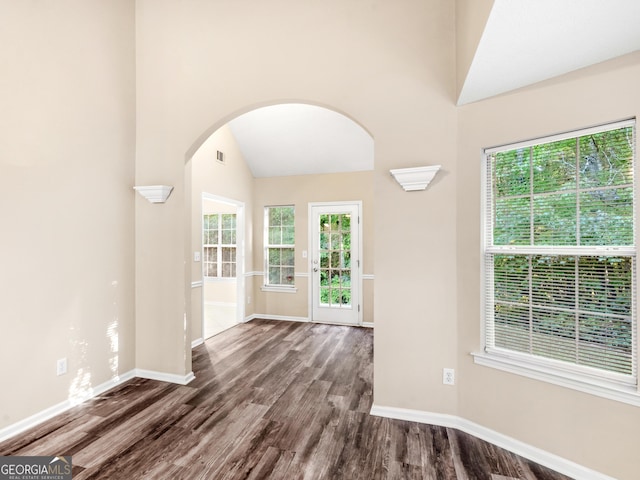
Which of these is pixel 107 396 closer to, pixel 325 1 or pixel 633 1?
pixel 325 1

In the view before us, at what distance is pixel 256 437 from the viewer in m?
2.07

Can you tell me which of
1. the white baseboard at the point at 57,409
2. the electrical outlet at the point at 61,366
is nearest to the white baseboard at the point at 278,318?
the white baseboard at the point at 57,409

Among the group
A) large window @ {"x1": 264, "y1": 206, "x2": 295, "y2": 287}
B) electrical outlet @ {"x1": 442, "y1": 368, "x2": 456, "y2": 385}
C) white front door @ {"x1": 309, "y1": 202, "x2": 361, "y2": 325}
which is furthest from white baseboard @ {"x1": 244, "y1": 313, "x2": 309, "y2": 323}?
electrical outlet @ {"x1": 442, "y1": 368, "x2": 456, "y2": 385}

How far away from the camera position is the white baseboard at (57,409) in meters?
2.05

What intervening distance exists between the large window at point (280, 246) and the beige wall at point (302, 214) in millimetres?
111

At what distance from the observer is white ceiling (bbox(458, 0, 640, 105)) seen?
1.21m

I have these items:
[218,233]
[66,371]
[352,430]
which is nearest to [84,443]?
[66,371]

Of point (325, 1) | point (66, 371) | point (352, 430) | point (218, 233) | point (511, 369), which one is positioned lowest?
point (352, 430)

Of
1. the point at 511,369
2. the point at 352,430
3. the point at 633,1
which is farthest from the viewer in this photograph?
the point at 352,430

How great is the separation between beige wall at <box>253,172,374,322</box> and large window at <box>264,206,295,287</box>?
0.36 ft

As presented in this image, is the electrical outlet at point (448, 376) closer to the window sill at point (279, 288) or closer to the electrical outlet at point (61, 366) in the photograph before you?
the electrical outlet at point (61, 366)

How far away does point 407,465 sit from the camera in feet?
5.90

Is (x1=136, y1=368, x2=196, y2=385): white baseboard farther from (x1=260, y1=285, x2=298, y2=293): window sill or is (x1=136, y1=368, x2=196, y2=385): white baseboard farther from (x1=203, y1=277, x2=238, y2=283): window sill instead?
(x1=203, y1=277, x2=238, y2=283): window sill

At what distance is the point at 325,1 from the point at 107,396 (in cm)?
390
